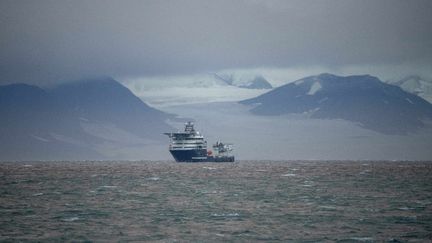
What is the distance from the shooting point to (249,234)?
2283 inches

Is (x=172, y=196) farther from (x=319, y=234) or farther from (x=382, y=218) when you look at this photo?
(x=319, y=234)

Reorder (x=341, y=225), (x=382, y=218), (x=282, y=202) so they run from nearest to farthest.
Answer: (x=341, y=225)
(x=382, y=218)
(x=282, y=202)

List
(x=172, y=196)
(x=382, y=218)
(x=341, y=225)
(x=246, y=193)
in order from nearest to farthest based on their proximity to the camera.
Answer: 1. (x=341, y=225)
2. (x=382, y=218)
3. (x=172, y=196)
4. (x=246, y=193)

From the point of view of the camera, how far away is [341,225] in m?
64.3

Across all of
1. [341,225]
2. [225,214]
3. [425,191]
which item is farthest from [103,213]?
[425,191]

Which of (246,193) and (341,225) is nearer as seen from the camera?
(341,225)

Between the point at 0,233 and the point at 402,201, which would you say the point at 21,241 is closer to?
the point at 0,233

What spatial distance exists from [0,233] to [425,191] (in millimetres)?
72776

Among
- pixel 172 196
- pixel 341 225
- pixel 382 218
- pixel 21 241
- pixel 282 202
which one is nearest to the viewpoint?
pixel 21 241

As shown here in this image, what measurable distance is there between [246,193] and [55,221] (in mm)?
44373

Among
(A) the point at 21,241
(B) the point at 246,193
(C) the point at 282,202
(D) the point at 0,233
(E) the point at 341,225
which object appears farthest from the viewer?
(B) the point at 246,193

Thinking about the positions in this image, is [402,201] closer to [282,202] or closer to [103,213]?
[282,202]

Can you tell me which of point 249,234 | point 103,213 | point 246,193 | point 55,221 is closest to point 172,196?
point 246,193

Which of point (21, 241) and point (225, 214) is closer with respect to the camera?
point (21, 241)
